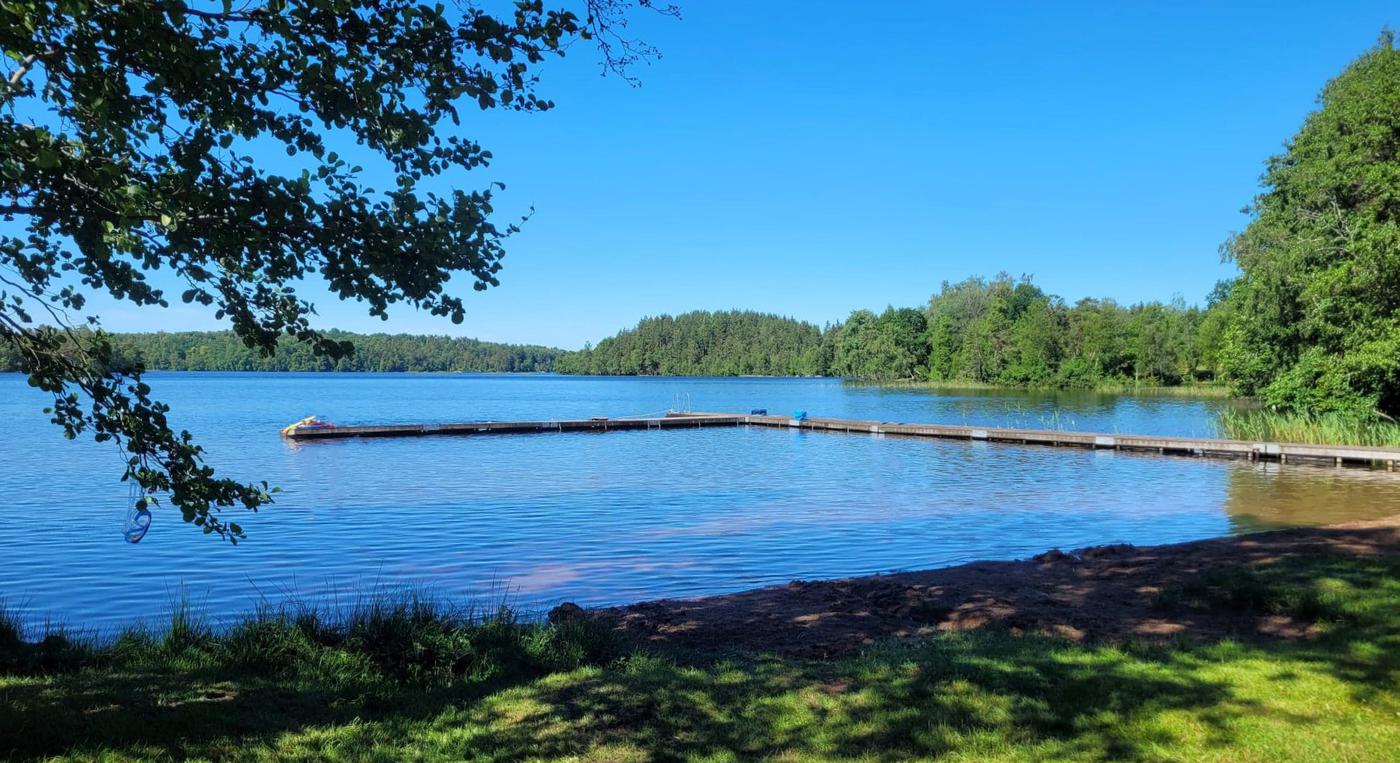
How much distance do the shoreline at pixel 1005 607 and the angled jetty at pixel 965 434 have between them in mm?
20092

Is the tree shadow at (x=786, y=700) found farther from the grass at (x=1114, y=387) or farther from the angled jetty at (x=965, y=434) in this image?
the grass at (x=1114, y=387)

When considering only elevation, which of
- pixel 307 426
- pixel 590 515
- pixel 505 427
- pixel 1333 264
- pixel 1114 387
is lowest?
pixel 590 515

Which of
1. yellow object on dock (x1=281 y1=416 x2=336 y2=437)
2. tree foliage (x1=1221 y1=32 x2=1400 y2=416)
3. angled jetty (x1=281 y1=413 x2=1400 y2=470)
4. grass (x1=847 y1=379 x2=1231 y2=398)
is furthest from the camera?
grass (x1=847 y1=379 x2=1231 y2=398)

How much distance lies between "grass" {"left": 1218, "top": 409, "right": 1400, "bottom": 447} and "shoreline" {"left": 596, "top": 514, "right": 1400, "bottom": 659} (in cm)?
2154

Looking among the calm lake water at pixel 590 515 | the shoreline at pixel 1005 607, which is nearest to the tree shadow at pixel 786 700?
the shoreline at pixel 1005 607

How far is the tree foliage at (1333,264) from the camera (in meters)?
26.9

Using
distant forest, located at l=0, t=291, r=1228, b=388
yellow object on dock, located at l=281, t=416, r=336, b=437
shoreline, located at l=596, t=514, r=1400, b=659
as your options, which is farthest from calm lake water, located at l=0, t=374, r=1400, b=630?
distant forest, located at l=0, t=291, r=1228, b=388

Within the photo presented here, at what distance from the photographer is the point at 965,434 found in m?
42.5

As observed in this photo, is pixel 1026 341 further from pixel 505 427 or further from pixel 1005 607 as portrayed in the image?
pixel 1005 607

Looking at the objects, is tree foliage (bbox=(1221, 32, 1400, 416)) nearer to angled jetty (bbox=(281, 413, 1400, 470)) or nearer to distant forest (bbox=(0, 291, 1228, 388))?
angled jetty (bbox=(281, 413, 1400, 470))

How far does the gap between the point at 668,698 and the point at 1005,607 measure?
503cm

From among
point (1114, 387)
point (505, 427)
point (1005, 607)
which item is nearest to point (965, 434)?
point (505, 427)

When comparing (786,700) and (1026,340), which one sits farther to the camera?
(1026,340)

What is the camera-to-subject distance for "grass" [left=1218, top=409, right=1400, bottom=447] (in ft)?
99.6
